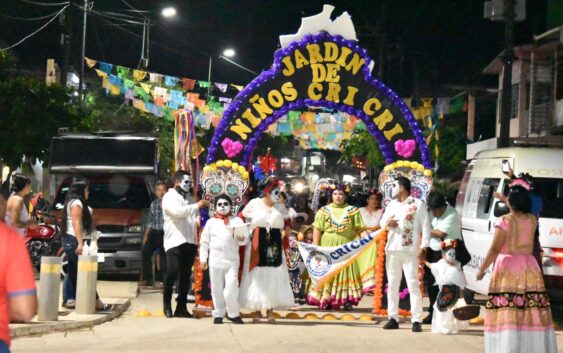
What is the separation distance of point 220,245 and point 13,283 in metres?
→ 8.49

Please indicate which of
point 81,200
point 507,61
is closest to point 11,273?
point 81,200

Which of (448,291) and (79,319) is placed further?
(79,319)

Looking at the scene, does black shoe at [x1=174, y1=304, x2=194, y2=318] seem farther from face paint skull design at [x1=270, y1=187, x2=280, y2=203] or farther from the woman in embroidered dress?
the woman in embroidered dress

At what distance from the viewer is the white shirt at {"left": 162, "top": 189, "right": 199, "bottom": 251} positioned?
1363cm

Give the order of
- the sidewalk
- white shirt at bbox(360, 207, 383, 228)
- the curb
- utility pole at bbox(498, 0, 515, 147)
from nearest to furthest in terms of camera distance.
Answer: the curb < the sidewalk < white shirt at bbox(360, 207, 383, 228) < utility pole at bbox(498, 0, 515, 147)

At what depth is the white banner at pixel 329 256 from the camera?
14.7 meters

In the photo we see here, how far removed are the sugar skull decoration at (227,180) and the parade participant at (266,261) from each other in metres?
1.72

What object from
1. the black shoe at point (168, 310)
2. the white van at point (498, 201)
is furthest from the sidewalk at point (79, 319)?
the white van at point (498, 201)

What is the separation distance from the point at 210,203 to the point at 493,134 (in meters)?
34.8

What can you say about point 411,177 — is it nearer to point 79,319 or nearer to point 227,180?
point 227,180

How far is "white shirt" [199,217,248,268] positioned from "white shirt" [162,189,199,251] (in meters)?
0.34

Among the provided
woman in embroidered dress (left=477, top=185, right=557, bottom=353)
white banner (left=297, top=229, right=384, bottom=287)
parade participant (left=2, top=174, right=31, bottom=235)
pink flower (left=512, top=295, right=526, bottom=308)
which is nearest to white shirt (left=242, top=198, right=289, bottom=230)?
white banner (left=297, top=229, right=384, bottom=287)

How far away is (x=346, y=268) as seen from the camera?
48.9ft

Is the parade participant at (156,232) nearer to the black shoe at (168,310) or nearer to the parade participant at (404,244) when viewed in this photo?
the black shoe at (168,310)
